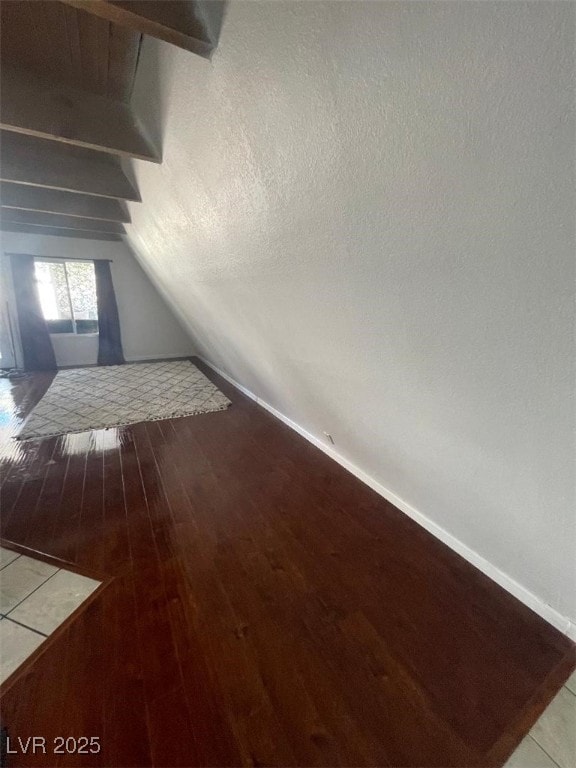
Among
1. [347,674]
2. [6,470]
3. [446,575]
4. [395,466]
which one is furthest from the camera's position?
[6,470]

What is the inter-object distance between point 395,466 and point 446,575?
1.82 feet

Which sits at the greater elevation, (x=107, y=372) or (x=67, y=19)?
(x=67, y=19)

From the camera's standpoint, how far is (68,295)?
5324mm

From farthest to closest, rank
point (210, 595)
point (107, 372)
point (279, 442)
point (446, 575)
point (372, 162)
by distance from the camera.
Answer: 1. point (107, 372)
2. point (279, 442)
3. point (446, 575)
4. point (210, 595)
5. point (372, 162)

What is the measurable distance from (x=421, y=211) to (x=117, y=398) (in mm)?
4086

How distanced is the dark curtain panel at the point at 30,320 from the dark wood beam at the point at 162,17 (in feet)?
18.2

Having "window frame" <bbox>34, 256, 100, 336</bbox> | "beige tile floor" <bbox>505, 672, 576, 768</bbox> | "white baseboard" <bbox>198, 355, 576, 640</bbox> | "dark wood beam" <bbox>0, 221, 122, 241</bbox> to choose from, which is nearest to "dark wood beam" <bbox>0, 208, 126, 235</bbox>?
"dark wood beam" <bbox>0, 221, 122, 241</bbox>

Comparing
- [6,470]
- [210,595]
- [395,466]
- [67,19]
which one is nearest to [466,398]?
[395,466]

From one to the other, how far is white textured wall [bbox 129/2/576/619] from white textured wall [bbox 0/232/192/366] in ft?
15.2

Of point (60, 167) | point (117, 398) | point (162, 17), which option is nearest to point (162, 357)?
point (117, 398)

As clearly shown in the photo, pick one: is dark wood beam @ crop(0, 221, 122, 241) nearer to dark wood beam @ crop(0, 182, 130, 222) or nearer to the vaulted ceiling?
dark wood beam @ crop(0, 182, 130, 222)

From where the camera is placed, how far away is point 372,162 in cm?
65

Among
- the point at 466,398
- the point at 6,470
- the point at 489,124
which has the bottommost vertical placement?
the point at 6,470

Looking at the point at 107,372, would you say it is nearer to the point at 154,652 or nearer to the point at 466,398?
the point at 154,652
